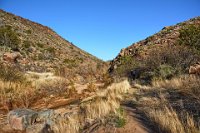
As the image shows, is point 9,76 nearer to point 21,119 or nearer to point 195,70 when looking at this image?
point 21,119

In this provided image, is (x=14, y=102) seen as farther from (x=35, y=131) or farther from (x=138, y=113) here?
(x=138, y=113)

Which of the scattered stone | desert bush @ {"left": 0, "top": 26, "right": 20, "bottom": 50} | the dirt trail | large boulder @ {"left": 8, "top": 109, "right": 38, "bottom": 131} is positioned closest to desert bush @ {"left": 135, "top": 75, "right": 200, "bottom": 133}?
the dirt trail

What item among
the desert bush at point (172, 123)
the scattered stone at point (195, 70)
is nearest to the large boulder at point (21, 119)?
the desert bush at point (172, 123)

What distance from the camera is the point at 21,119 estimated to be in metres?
6.99

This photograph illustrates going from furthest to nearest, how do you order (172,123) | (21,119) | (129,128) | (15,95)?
1. (15,95)
2. (21,119)
3. (129,128)
4. (172,123)

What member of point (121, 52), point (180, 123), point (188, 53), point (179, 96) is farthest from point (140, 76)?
point (121, 52)

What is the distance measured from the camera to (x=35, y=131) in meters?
6.64

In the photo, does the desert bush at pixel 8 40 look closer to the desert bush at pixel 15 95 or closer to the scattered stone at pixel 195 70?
the desert bush at pixel 15 95

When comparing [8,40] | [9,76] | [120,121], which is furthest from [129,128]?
[8,40]

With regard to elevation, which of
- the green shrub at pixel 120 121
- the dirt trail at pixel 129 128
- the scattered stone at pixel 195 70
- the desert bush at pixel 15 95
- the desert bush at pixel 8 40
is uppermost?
the desert bush at pixel 8 40

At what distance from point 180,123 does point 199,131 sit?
22.9 inches

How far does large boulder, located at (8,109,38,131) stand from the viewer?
22.8 ft

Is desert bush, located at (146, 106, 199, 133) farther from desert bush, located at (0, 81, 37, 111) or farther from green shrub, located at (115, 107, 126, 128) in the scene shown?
desert bush, located at (0, 81, 37, 111)

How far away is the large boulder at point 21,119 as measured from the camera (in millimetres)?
6961
